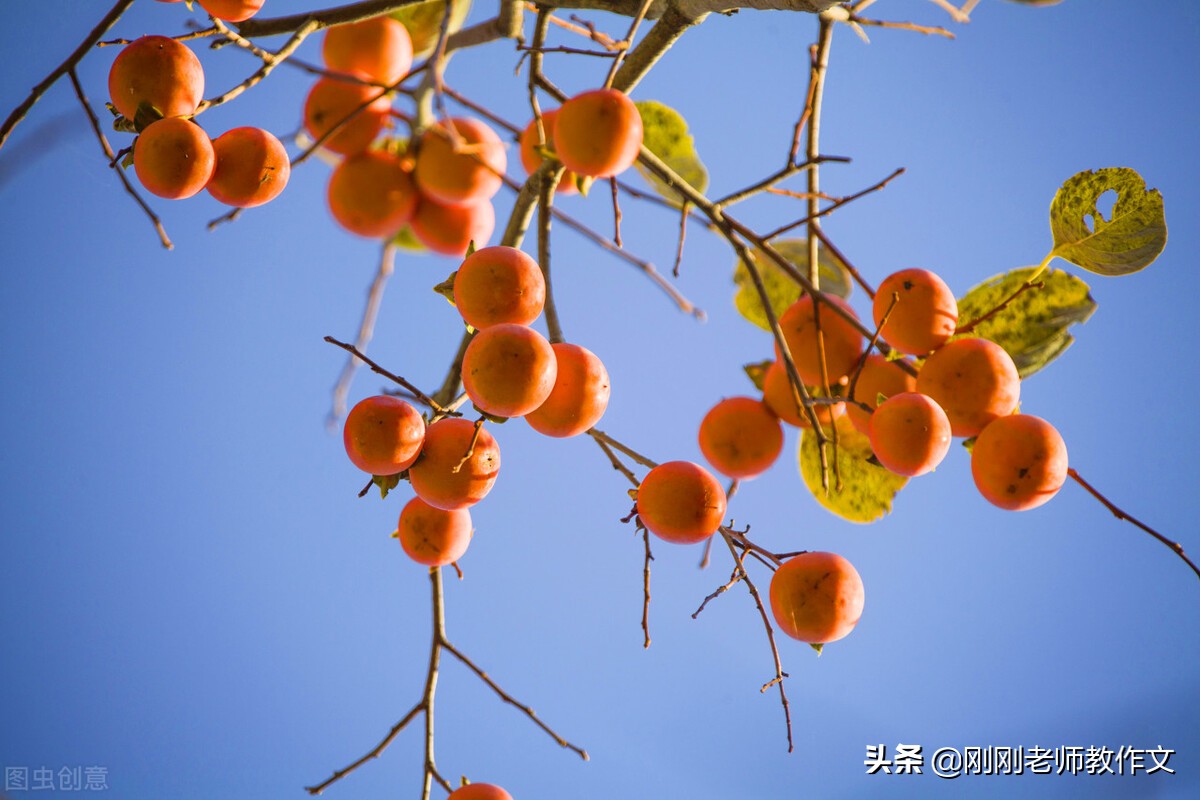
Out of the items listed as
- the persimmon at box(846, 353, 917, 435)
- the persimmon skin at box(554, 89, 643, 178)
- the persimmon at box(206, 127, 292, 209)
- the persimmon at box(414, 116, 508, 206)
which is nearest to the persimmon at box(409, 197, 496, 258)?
the persimmon at box(414, 116, 508, 206)

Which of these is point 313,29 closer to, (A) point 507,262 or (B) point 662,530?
(A) point 507,262

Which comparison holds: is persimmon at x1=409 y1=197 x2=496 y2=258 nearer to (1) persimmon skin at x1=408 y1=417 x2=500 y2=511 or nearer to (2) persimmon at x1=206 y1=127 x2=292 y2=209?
(2) persimmon at x1=206 y1=127 x2=292 y2=209

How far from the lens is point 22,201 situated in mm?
1095

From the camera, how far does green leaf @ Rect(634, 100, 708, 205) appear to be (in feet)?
2.52

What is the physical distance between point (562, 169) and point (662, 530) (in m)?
0.27

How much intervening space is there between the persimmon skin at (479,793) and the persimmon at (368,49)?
0.58 m

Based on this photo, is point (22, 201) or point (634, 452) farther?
point (22, 201)

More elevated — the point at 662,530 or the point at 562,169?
the point at 562,169

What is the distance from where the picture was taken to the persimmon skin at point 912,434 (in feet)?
1.86

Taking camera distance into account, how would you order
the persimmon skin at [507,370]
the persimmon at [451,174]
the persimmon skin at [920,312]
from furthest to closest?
the persimmon at [451,174]
the persimmon skin at [920,312]
the persimmon skin at [507,370]

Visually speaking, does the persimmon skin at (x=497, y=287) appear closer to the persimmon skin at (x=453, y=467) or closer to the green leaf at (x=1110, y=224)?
the persimmon skin at (x=453, y=467)

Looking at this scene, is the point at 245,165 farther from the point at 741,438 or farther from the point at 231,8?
the point at 741,438

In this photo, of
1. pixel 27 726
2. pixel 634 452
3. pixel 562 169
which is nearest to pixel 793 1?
pixel 562 169

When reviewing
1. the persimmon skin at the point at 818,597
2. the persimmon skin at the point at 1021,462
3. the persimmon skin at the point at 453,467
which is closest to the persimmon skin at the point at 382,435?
the persimmon skin at the point at 453,467
